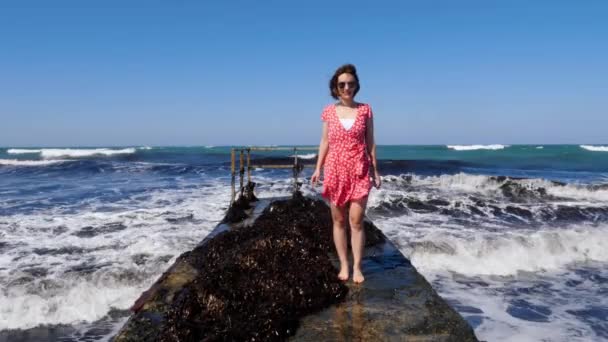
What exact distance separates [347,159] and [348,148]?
91 millimetres

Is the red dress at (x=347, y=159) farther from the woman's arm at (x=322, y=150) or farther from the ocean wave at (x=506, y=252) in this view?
the ocean wave at (x=506, y=252)

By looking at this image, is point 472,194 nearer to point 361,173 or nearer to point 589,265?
point 589,265

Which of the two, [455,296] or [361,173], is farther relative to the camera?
[455,296]

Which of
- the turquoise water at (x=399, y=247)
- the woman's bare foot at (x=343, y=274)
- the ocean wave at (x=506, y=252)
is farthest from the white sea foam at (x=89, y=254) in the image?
the ocean wave at (x=506, y=252)

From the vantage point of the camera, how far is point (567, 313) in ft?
19.4

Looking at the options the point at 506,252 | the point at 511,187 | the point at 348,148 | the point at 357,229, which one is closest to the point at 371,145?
the point at 348,148

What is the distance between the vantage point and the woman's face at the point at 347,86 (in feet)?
11.5

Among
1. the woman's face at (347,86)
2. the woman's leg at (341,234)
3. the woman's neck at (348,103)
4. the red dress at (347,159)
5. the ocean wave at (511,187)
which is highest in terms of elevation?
the woman's face at (347,86)

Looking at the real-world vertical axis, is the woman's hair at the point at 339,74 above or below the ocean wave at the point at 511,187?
above

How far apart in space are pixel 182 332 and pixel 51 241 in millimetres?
8293

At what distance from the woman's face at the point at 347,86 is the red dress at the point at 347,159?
4.9 inches

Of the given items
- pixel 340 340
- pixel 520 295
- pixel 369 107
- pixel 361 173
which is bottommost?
pixel 520 295

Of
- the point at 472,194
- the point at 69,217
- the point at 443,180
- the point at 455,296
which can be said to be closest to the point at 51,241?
the point at 69,217

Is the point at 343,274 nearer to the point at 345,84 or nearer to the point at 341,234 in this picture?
the point at 341,234
